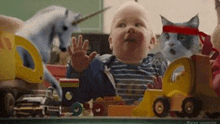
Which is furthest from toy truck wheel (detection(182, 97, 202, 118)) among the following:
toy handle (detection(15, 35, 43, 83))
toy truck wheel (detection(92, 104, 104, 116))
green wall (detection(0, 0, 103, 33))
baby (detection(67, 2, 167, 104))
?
toy handle (detection(15, 35, 43, 83))

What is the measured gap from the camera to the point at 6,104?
3.52 feet

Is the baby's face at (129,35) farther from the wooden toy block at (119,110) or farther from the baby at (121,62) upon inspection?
the wooden toy block at (119,110)

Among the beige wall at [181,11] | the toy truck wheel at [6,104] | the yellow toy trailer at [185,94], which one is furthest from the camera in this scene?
the beige wall at [181,11]

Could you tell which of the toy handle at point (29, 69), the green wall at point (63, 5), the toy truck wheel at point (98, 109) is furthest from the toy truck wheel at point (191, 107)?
the toy handle at point (29, 69)

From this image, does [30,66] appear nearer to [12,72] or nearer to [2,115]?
[12,72]

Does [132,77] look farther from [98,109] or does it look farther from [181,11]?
[181,11]

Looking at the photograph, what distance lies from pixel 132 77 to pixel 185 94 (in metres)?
0.21

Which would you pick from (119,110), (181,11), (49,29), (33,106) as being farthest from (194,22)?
(33,106)

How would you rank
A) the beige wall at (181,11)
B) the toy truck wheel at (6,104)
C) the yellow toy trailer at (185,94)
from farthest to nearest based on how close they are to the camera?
1. the beige wall at (181,11)
2. the yellow toy trailer at (185,94)
3. the toy truck wheel at (6,104)

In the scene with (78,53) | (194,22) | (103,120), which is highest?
(194,22)

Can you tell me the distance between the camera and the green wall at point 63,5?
47.1 inches

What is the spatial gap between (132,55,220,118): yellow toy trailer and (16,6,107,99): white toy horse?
34 cm

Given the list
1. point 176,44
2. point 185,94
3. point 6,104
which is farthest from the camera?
point 176,44

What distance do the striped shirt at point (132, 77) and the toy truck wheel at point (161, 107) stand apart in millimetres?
74
